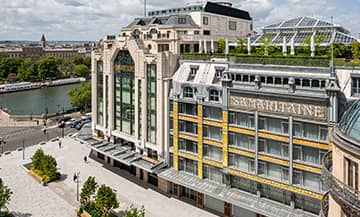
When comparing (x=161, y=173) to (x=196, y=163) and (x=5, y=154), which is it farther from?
(x=5, y=154)

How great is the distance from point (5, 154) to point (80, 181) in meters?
20.0

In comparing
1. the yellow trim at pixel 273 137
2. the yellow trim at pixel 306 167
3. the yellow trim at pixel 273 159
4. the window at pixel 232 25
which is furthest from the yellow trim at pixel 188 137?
the window at pixel 232 25

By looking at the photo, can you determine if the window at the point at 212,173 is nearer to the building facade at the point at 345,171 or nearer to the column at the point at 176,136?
the column at the point at 176,136

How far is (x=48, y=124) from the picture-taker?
82.7 meters

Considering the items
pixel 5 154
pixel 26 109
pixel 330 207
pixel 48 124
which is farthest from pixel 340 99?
pixel 26 109

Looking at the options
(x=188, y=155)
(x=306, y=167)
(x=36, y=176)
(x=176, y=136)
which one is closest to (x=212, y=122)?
(x=188, y=155)

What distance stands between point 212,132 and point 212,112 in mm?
2198

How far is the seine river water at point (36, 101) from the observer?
A: 110650 millimetres

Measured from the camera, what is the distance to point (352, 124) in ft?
58.2

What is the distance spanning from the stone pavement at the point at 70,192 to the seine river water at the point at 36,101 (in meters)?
51.0

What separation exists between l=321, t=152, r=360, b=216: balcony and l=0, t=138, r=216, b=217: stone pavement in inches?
900

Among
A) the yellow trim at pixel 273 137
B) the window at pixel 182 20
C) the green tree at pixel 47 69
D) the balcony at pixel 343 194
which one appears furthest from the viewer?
the green tree at pixel 47 69

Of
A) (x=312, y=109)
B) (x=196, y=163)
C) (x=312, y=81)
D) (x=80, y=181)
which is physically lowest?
(x=80, y=181)

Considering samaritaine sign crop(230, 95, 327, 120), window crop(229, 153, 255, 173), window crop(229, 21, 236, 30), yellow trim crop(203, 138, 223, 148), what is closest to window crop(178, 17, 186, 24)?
window crop(229, 21, 236, 30)
